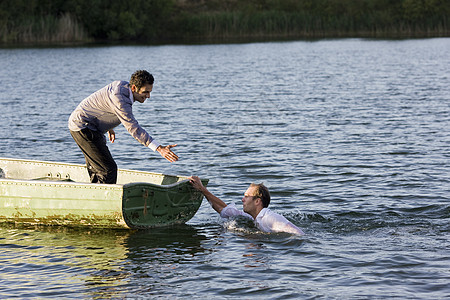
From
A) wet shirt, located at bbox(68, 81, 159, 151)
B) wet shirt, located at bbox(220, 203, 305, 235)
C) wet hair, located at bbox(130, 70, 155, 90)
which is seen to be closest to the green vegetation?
wet shirt, located at bbox(68, 81, 159, 151)

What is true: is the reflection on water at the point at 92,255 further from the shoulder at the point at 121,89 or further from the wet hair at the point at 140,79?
the wet hair at the point at 140,79

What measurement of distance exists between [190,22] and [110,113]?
69985 mm

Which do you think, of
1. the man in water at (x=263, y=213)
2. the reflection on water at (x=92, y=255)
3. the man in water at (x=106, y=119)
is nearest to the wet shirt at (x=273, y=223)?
the man in water at (x=263, y=213)

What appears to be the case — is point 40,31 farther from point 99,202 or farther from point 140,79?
point 140,79

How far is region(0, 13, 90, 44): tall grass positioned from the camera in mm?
66875

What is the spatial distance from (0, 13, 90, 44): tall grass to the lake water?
3437 centimetres

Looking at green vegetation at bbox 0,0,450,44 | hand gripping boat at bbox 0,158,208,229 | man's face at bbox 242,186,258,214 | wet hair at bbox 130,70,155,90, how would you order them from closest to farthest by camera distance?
wet hair at bbox 130,70,155,90 → hand gripping boat at bbox 0,158,208,229 → man's face at bbox 242,186,258,214 → green vegetation at bbox 0,0,450,44

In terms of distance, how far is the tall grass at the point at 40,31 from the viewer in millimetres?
66875

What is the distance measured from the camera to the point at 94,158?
1013cm

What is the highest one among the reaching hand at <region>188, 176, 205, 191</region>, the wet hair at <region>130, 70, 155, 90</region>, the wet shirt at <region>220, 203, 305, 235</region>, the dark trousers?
the wet hair at <region>130, 70, 155, 90</region>

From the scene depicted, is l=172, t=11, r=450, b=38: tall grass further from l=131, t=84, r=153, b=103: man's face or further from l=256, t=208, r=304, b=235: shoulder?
l=256, t=208, r=304, b=235: shoulder

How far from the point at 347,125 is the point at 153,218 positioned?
35.6 ft

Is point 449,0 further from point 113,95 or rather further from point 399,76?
point 113,95

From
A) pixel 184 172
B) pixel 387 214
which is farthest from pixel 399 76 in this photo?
pixel 387 214
